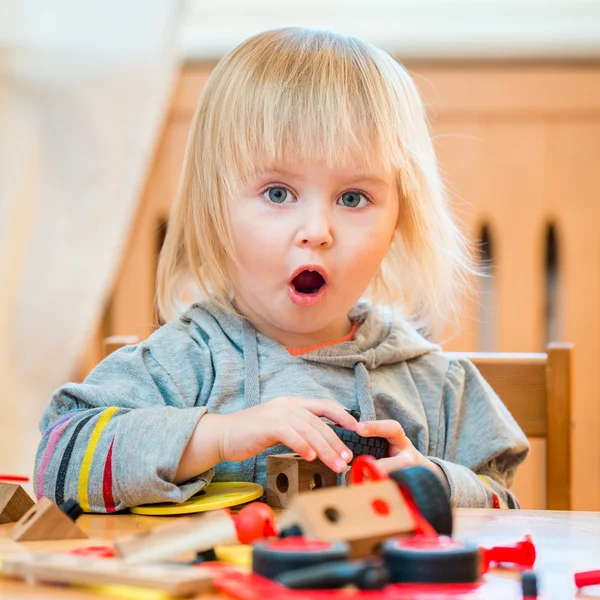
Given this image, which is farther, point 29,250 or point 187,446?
point 29,250

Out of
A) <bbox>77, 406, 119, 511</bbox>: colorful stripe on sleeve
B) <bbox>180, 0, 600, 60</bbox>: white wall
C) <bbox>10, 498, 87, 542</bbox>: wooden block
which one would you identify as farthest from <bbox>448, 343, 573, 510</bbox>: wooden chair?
<bbox>180, 0, 600, 60</bbox>: white wall

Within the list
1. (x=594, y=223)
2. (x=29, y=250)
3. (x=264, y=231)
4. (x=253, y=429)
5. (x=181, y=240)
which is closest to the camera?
(x=253, y=429)

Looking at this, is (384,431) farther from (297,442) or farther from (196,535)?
(196,535)

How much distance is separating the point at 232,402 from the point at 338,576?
1.51 feet

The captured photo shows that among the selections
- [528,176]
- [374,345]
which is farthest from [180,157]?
[374,345]

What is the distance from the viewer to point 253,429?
0.72 meters

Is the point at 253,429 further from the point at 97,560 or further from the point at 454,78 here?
the point at 454,78

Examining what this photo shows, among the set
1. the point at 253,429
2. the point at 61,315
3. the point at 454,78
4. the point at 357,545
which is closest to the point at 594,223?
the point at 454,78

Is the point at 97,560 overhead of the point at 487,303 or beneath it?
beneath

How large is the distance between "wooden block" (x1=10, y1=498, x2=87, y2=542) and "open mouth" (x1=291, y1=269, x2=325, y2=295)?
0.34 meters

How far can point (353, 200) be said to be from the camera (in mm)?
883

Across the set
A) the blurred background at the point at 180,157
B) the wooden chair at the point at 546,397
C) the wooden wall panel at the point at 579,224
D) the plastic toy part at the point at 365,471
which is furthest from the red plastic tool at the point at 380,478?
the wooden wall panel at the point at 579,224

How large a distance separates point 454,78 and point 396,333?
1132 millimetres

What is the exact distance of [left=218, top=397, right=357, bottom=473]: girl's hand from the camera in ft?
2.27
